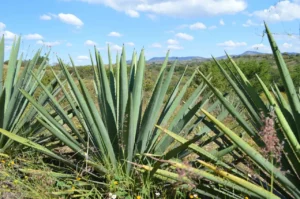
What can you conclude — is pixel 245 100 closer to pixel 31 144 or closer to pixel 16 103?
pixel 31 144

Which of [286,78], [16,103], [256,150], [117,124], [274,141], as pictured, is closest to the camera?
[274,141]

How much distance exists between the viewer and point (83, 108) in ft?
10.2

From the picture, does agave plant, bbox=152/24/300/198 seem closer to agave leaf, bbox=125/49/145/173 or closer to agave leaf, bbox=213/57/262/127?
agave leaf, bbox=213/57/262/127

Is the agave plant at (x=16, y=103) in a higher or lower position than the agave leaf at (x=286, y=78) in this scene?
lower

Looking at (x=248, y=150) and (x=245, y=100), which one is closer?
(x=248, y=150)

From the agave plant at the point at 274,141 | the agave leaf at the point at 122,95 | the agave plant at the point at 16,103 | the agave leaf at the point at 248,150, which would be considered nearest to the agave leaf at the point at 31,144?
A: the agave leaf at the point at 122,95

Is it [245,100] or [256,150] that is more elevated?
[245,100]

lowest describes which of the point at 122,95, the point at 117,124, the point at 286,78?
the point at 117,124

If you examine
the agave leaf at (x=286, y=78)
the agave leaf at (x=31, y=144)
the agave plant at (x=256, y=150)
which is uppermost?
the agave leaf at (x=286, y=78)

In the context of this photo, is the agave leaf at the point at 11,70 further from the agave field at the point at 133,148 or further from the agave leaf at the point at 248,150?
the agave leaf at the point at 248,150

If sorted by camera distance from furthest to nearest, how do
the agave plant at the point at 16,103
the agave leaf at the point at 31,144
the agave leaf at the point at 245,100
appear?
1. the agave plant at the point at 16,103
2. the agave leaf at the point at 31,144
3. the agave leaf at the point at 245,100

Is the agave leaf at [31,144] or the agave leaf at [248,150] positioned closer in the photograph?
the agave leaf at [248,150]

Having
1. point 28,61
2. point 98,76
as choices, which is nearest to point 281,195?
point 98,76

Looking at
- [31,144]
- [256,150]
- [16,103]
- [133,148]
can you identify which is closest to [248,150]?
[256,150]
